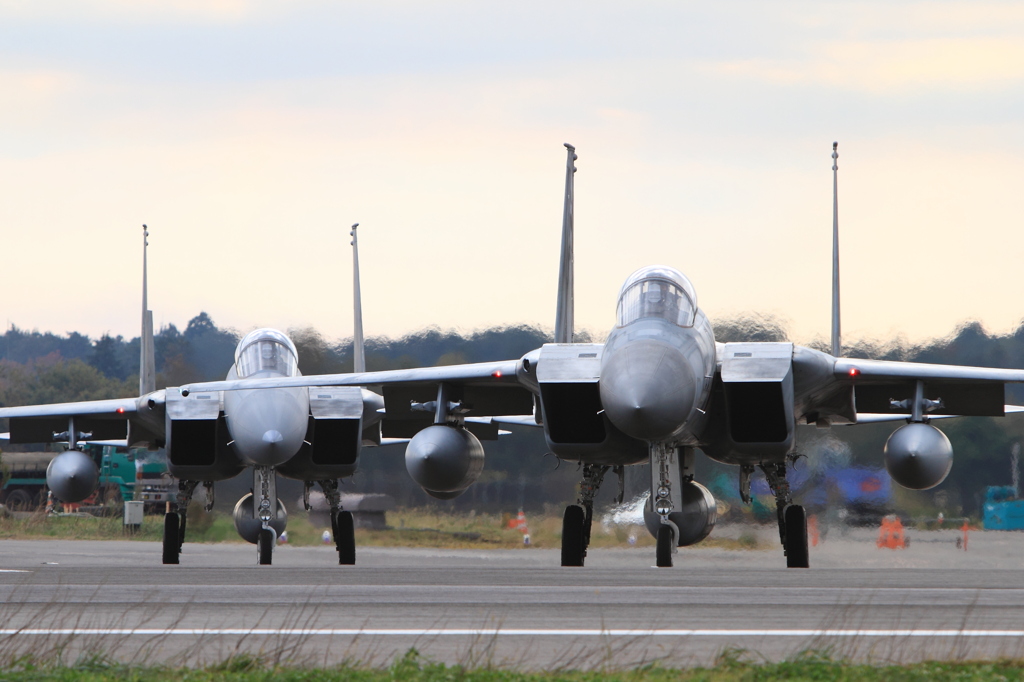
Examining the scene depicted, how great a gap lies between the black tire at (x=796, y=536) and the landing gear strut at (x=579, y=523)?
2.10 meters

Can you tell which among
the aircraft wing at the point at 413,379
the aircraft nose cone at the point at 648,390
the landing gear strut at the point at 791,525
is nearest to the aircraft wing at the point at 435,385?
the aircraft wing at the point at 413,379

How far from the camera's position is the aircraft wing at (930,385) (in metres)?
14.2

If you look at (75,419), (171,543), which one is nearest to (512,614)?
(171,543)

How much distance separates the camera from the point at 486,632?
6.84 m

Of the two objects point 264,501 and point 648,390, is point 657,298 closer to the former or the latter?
point 648,390

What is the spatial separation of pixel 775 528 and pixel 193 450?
791 centimetres

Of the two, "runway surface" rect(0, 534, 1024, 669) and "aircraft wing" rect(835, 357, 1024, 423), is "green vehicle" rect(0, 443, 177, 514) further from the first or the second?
"runway surface" rect(0, 534, 1024, 669)

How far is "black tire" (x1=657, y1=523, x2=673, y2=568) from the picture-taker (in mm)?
13000

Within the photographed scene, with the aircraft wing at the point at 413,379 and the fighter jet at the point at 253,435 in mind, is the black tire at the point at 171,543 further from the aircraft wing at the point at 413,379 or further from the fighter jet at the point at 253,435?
the aircraft wing at the point at 413,379

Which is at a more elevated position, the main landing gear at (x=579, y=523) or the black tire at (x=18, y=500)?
the main landing gear at (x=579, y=523)

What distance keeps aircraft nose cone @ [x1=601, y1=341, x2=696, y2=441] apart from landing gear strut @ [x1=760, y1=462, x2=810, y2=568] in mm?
2829

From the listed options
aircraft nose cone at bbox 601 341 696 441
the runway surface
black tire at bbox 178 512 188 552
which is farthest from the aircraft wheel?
black tire at bbox 178 512 188 552

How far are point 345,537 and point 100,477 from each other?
1885cm

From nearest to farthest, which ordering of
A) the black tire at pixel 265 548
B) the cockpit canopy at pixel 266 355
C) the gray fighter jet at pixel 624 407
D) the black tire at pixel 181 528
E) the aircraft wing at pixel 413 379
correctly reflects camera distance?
the gray fighter jet at pixel 624 407 < the aircraft wing at pixel 413 379 < the black tire at pixel 265 548 < the cockpit canopy at pixel 266 355 < the black tire at pixel 181 528
